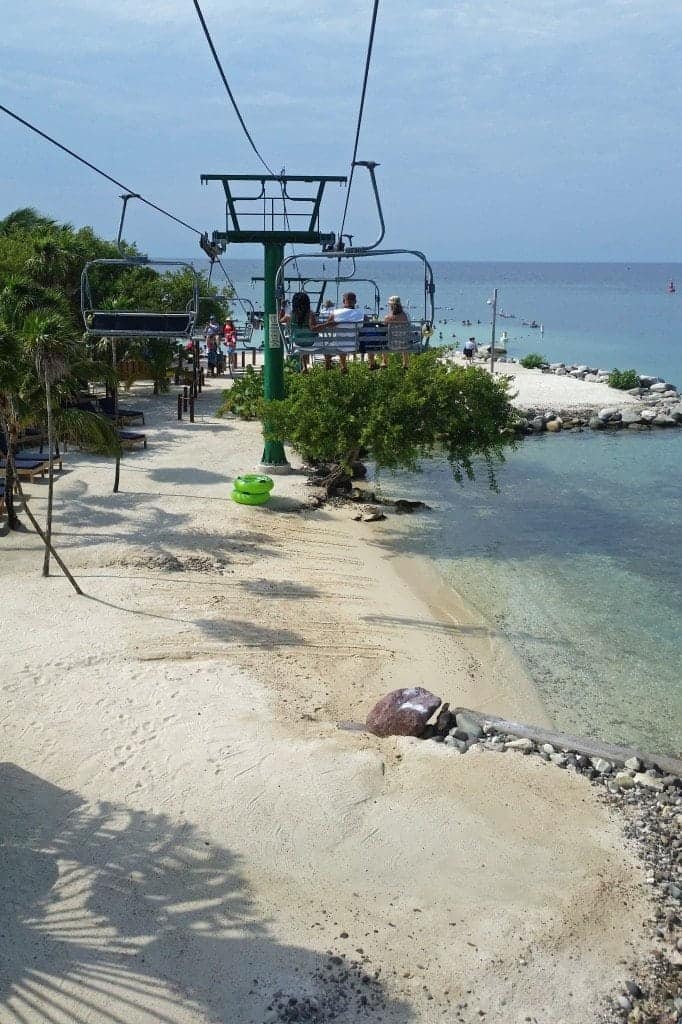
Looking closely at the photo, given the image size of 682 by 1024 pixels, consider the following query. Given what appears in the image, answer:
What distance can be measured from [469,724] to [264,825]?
307cm

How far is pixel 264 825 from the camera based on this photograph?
8.63 m

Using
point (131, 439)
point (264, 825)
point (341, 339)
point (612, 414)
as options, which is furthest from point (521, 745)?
point (612, 414)

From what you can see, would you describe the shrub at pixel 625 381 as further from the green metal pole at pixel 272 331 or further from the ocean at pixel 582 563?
the green metal pole at pixel 272 331

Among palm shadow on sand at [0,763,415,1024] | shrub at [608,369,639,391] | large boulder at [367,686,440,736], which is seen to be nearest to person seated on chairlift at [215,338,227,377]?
shrub at [608,369,639,391]

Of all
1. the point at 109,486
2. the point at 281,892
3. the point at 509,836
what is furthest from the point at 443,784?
the point at 109,486

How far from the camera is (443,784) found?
946 cm

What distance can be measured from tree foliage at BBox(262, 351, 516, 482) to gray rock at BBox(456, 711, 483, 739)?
28.0 ft

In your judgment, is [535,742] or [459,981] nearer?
[459,981]

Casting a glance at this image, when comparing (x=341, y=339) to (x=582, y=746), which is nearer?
(x=582, y=746)

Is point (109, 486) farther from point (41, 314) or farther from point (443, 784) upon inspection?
point (443, 784)

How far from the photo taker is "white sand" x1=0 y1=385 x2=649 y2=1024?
22.5ft

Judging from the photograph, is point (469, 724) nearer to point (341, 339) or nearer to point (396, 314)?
point (341, 339)

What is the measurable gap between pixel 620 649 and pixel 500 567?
4.24 m

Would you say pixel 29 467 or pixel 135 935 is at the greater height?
pixel 29 467
